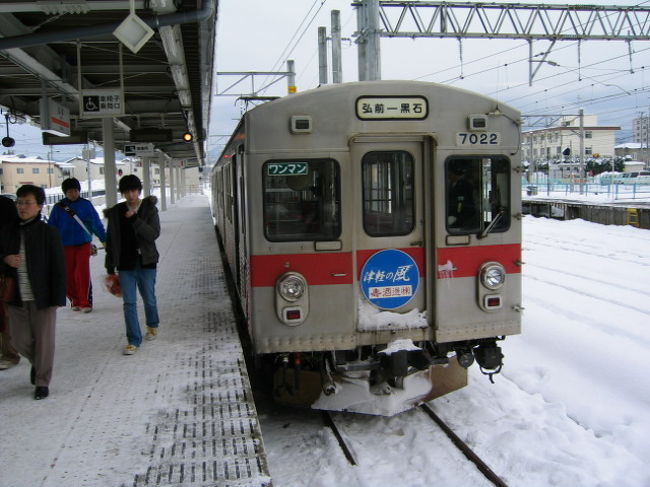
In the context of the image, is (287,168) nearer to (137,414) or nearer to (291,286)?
(291,286)

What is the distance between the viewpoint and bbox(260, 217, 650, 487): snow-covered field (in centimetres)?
458

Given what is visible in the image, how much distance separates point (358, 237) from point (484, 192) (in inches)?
45.4

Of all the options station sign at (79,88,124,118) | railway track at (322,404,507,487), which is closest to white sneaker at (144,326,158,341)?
railway track at (322,404,507,487)

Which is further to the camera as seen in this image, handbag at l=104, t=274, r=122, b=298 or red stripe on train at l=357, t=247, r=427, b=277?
handbag at l=104, t=274, r=122, b=298

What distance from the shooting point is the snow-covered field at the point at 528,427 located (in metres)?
4.58

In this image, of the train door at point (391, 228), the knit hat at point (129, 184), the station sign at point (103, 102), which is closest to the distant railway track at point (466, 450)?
the train door at point (391, 228)

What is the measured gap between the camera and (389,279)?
17.0 feet

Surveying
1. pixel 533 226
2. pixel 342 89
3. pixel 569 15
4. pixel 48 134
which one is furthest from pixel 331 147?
pixel 533 226

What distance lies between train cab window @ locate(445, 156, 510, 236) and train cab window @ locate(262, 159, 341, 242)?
3.18 ft

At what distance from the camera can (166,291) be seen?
30.6 ft

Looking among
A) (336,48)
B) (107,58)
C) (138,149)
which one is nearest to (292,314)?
(107,58)

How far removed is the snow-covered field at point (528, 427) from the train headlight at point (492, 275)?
1242mm

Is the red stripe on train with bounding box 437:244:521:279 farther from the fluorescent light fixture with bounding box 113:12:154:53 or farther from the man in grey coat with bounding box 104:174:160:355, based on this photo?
the fluorescent light fixture with bounding box 113:12:154:53

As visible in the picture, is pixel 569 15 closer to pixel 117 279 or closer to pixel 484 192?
pixel 484 192
